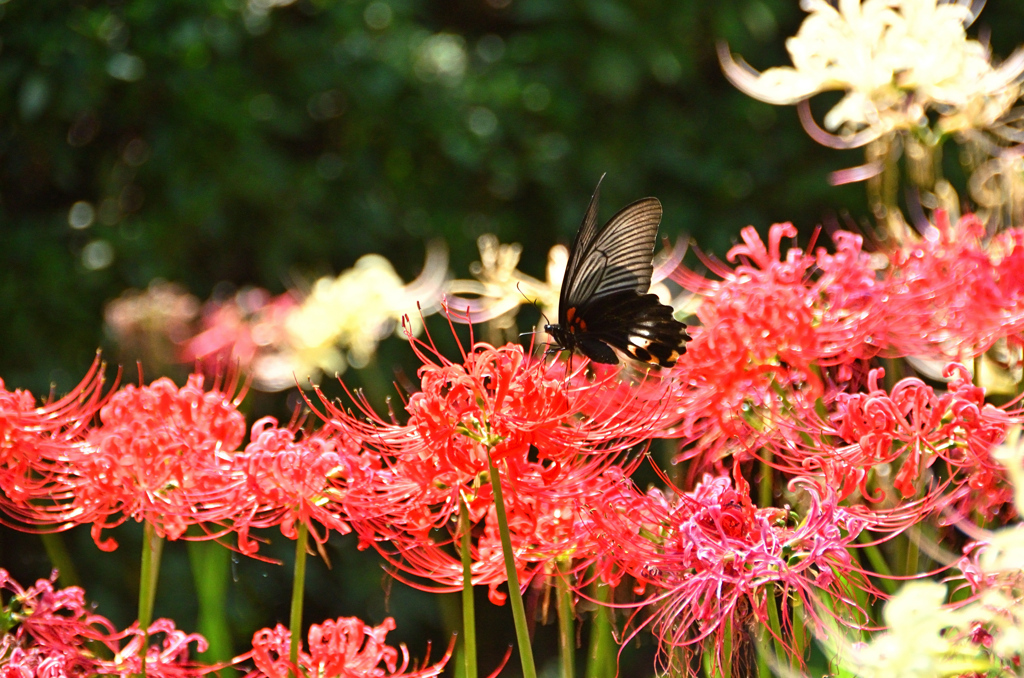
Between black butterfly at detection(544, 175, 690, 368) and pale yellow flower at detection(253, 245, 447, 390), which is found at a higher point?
pale yellow flower at detection(253, 245, 447, 390)

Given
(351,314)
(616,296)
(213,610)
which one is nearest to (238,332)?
(351,314)

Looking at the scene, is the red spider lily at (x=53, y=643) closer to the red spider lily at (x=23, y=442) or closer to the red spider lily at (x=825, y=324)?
the red spider lily at (x=23, y=442)

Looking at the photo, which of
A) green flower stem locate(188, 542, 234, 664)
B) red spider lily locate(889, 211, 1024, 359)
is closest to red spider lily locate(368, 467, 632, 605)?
red spider lily locate(889, 211, 1024, 359)

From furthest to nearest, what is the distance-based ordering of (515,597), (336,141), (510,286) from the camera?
(336,141) → (510,286) → (515,597)

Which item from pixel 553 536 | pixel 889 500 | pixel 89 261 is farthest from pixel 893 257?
pixel 89 261

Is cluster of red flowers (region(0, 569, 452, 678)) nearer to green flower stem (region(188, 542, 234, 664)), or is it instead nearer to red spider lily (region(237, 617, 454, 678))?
red spider lily (region(237, 617, 454, 678))

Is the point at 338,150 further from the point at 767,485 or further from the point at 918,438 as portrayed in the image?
the point at 918,438
